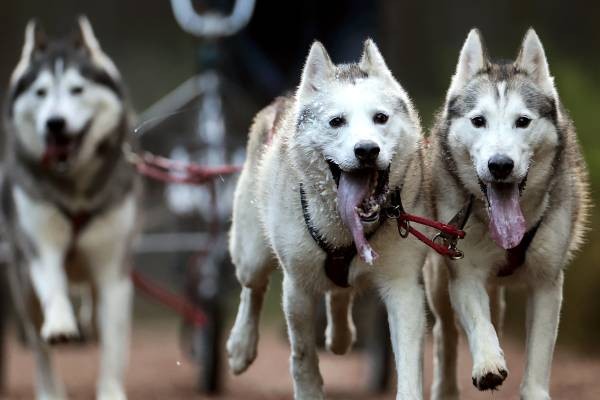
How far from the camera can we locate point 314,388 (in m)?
5.11

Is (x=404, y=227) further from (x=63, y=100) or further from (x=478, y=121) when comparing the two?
(x=63, y=100)

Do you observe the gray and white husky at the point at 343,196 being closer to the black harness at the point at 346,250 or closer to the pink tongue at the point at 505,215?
the black harness at the point at 346,250

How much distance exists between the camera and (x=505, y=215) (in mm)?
4566

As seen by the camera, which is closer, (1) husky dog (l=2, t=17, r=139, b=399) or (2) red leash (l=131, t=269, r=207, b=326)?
(1) husky dog (l=2, t=17, r=139, b=399)

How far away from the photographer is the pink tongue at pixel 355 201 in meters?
4.42

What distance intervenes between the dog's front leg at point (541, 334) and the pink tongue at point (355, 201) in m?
0.79

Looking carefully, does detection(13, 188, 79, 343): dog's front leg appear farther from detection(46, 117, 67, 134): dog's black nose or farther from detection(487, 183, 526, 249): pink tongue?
detection(487, 183, 526, 249): pink tongue

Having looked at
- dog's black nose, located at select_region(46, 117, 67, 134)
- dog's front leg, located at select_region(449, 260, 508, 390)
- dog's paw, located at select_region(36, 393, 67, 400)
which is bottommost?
dog's paw, located at select_region(36, 393, 67, 400)

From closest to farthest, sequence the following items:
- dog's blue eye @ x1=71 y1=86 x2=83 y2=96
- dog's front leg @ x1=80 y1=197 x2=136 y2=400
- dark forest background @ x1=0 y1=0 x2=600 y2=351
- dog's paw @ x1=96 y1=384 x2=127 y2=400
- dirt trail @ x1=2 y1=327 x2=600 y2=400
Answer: dog's paw @ x1=96 y1=384 x2=127 y2=400, dog's front leg @ x1=80 y1=197 x2=136 y2=400, dog's blue eye @ x1=71 y1=86 x2=83 y2=96, dirt trail @ x1=2 y1=327 x2=600 y2=400, dark forest background @ x1=0 y1=0 x2=600 y2=351

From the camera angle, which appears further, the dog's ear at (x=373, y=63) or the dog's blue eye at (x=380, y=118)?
the dog's ear at (x=373, y=63)

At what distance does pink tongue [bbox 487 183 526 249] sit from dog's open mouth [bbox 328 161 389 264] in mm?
404

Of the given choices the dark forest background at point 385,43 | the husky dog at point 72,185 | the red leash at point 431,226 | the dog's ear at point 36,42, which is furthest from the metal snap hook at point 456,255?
the dark forest background at point 385,43

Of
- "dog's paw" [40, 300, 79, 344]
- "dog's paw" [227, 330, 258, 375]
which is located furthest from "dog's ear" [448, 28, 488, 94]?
"dog's paw" [40, 300, 79, 344]

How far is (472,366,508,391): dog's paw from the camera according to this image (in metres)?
4.43
